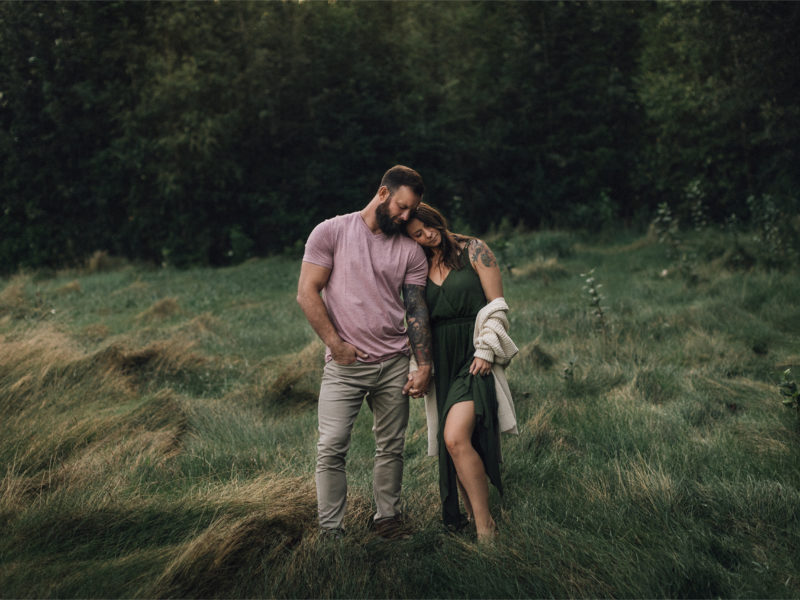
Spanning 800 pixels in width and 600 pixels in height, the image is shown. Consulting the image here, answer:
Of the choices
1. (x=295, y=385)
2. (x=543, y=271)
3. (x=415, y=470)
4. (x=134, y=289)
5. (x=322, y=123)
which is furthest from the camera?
(x=322, y=123)

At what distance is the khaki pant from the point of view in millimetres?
3733

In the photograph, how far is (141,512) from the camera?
3660 millimetres

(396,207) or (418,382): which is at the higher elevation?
(396,207)

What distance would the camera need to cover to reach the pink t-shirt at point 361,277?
3.82 meters

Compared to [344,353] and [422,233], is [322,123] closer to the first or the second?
[422,233]

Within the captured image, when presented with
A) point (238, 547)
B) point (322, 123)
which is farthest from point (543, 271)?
point (322, 123)

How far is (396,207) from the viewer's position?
3773 millimetres

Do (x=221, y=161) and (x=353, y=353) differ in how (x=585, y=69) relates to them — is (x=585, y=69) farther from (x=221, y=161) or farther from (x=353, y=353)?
(x=353, y=353)

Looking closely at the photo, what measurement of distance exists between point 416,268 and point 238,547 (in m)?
1.70

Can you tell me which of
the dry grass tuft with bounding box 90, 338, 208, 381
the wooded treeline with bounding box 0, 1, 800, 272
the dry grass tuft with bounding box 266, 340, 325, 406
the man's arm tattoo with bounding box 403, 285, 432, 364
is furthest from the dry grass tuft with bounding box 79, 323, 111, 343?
the wooded treeline with bounding box 0, 1, 800, 272

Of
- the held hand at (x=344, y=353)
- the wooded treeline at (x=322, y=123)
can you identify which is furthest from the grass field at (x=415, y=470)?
the wooded treeline at (x=322, y=123)

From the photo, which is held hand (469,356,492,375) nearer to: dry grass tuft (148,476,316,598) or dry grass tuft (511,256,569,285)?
dry grass tuft (148,476,316,598)

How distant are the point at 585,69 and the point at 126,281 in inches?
567

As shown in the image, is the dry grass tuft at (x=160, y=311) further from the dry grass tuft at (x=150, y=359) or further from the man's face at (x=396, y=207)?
the man's face at (x=396, y=207)
